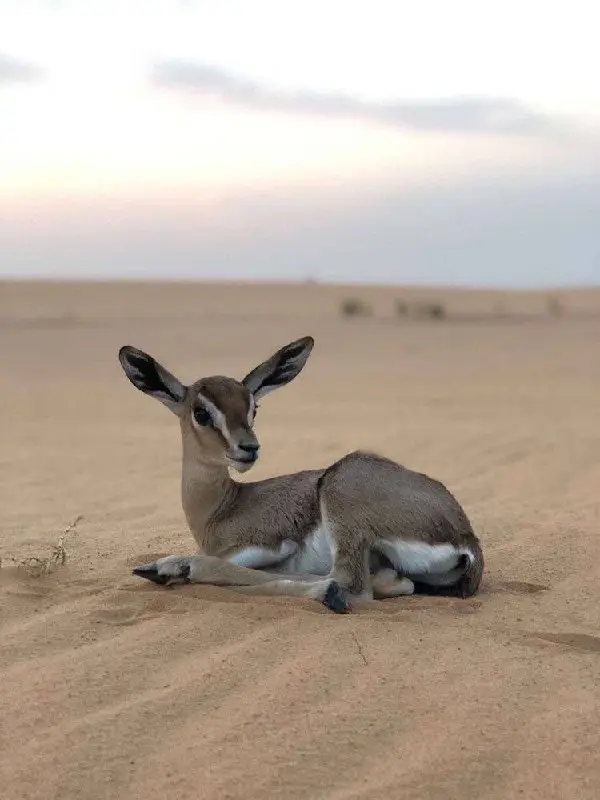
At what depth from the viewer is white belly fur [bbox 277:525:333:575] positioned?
251 inches

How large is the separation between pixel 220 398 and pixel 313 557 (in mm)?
1035

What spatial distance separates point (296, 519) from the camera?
257 inches

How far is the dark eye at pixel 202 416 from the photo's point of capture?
21.4 ft

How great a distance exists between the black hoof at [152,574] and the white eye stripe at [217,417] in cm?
80

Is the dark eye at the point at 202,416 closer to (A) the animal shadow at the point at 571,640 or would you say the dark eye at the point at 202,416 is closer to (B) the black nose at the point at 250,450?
(B) the black nose at the point at 250,450

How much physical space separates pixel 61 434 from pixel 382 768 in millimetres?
12439

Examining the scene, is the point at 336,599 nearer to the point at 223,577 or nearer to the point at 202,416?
the point at 223,577

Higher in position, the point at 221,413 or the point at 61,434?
the point at 221,413

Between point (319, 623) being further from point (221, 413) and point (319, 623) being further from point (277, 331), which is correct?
point (277, 331)

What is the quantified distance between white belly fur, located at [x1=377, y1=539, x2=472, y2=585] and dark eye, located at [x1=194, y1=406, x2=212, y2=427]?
1214 millimetres

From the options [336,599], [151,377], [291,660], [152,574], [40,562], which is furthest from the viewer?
[40,562]

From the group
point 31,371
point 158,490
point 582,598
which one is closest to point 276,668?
point 582,598

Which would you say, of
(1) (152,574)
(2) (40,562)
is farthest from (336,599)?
(2) (40,562)

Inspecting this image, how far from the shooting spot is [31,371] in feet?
85.1
